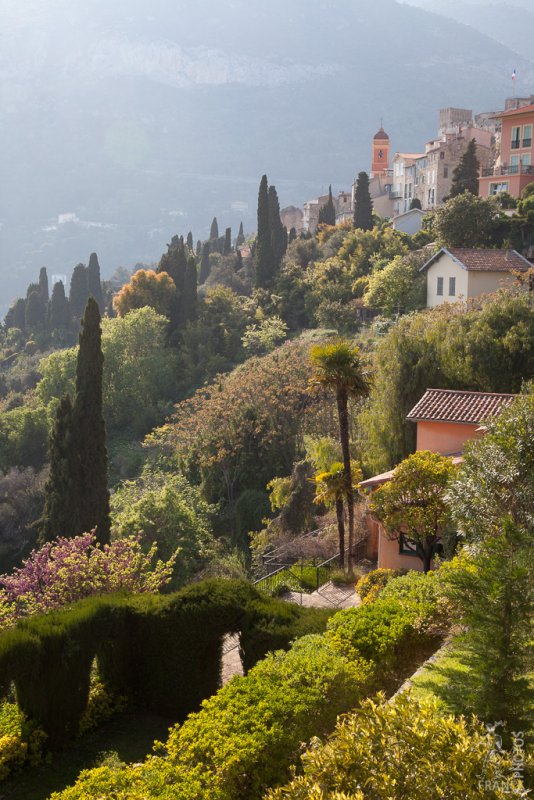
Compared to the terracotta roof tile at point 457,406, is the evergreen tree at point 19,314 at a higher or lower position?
higher

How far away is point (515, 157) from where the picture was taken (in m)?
56.9

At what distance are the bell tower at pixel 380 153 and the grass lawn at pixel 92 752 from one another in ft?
311

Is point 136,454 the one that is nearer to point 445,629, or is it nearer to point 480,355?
point 480,355

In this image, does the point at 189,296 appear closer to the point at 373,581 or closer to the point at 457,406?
the point at 457,406

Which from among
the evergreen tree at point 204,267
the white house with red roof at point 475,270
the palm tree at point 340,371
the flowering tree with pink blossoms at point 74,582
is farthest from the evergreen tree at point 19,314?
the flowering tree with pink blossoms at point 74,582

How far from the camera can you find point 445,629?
40.4 ft

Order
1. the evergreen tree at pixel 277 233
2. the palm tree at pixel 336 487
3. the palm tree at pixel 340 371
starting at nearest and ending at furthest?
the palm tree at pixel 340 371 < the palm tree at pixel 336 487 < the evergreen tree at pixel 277 233

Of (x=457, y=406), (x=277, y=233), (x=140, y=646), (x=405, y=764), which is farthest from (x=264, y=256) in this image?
(x=405, y=764)

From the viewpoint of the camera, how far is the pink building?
182 feet

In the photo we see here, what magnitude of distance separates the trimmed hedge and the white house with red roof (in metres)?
27.4

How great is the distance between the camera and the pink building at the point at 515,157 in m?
55.5

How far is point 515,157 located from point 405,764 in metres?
56.6

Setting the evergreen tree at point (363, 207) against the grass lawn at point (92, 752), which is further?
the evergreen tree at point (363, 207)

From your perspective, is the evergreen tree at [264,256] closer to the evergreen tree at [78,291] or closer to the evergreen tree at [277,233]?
the evergreen tree at [277,233]
